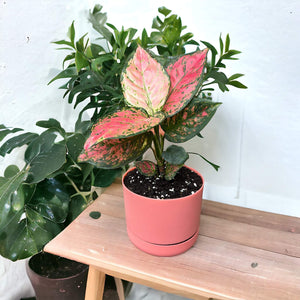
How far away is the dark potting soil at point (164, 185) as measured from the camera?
62 centimetres

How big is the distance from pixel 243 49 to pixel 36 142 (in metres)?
0.64

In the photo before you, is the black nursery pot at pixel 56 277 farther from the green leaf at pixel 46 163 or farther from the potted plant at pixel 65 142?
the green leaf at pixel 46 163

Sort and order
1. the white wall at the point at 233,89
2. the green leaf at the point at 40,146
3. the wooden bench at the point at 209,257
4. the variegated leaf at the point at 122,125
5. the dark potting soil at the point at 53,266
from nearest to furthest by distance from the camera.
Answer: the variegated leaf at the point at 122,125, the wooden bench at the point at 209,257, the green leaf at the point at 40,146, the white wall at the point at 233,89, the dark potting soil at the point at 53,266

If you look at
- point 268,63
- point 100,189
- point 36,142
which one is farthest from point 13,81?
point 268,63

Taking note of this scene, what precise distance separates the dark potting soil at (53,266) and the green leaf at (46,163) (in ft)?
1.45

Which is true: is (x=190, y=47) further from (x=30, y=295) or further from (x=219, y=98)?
(x=30, y=295)

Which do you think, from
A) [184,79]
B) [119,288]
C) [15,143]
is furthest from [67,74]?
[119,288]

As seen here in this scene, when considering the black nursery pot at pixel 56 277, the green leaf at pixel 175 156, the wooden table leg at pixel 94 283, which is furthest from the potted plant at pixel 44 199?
the green leaf at pixel 175 156

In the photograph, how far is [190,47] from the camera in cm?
95

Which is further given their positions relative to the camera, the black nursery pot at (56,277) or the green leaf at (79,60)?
the black nursery pot at (56,277)

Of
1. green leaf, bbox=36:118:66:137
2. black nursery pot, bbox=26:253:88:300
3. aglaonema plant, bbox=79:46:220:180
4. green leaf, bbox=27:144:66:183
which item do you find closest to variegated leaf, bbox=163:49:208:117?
aglaonema plant, bbox=79:46:220:180

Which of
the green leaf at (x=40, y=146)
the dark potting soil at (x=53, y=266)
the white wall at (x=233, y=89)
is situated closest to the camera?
the green leaf at (x=40, y=146)

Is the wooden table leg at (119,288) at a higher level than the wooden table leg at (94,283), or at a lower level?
lower

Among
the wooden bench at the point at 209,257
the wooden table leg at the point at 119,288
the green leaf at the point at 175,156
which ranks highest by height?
the green leaf at the point at 175,156
